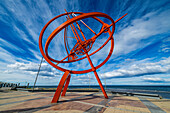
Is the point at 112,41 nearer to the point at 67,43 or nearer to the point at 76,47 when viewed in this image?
the point at 76,47

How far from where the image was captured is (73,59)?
15695 millimetres

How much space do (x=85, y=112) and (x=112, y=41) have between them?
Answer: 38.6 ft

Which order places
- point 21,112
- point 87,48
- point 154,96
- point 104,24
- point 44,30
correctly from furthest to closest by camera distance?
point 87,48
point 154,96
point 104,24
point 44,30
point 21,112

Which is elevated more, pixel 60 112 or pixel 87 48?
pixel 87 48

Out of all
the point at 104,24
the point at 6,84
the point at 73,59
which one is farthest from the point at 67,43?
the point at 6,84

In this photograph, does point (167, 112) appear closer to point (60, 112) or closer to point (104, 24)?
point (60, 112)

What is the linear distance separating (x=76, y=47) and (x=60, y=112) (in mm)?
10589

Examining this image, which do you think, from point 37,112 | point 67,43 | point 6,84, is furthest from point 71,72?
point 6,84

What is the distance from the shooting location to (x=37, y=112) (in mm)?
6406

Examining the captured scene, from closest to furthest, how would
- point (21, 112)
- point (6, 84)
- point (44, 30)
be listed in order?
point (21, 112), point (44, 30), point (6, 84)

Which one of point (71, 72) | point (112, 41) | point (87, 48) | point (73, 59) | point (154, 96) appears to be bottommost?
point (154, 96)

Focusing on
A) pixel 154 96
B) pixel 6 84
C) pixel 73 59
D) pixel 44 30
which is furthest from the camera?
pixel 6 84

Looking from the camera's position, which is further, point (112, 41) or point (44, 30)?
point (112, 41)

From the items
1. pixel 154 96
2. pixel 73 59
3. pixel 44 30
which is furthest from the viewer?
pixel 73 59
